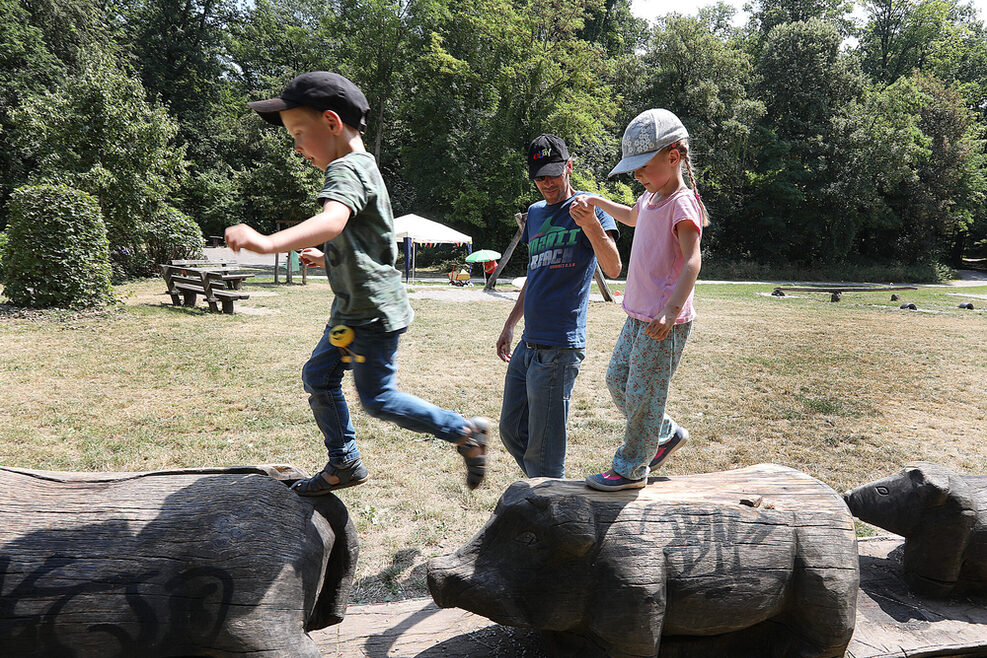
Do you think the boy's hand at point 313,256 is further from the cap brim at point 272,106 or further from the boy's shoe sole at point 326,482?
the boy's shoe sole at point 326,482

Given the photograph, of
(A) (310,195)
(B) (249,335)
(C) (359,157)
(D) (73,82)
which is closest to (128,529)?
(C) (359,157)

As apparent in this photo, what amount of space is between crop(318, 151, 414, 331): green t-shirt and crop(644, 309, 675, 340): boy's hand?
3.24 feet

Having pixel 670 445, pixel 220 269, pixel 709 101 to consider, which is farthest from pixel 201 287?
pixel 709 101

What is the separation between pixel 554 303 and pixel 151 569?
78.3 inches

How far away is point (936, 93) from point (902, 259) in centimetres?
1018

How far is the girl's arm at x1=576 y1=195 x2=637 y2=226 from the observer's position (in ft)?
8.63

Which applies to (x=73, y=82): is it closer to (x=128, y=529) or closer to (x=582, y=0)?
(x=128, y=529)

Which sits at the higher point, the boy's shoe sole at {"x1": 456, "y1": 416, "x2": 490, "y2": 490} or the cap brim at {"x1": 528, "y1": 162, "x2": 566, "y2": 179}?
the cap brim at {"x1": 528, "y1": 162, "x2": 566, "y2": 179}

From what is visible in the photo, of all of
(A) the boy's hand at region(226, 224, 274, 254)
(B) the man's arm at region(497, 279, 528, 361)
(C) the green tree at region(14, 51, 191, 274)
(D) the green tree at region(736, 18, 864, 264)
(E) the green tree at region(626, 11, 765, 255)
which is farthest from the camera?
(D) the green tree at region(736, 18, 864, 264)

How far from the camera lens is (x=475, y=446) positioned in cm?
266

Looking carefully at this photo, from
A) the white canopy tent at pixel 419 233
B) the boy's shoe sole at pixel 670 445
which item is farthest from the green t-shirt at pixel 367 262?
the white canopy tent at pixel 419 233

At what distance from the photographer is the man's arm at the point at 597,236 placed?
8.59 ft

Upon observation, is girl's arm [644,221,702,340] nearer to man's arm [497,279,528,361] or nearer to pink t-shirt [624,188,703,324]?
pink t-shirt [624,188,703,324]

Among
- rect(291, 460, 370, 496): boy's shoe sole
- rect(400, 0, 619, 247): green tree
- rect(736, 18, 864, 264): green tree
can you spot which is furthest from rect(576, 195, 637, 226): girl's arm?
rect(736, 18, 864, 264): green tree
